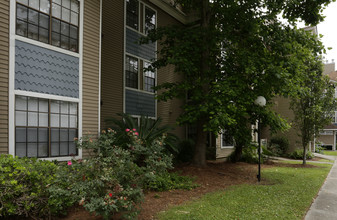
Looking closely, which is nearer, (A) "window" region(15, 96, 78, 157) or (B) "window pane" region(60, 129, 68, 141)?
(A) "window" region(15, 96, 78, 157)

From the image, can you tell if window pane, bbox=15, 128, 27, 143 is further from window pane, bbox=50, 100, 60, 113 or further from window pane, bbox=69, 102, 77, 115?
window pane, bbox=69, 102, 77, 115

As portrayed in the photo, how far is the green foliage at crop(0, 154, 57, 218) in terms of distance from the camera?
4.11m

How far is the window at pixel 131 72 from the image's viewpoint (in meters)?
12.4

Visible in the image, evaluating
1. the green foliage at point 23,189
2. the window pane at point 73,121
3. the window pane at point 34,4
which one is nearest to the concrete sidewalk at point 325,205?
the green foliage at point 23,189

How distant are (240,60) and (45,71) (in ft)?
20.2

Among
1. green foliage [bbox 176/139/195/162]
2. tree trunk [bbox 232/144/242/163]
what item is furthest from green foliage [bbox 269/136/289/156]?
green foliage [bbox 176/139/195/162]

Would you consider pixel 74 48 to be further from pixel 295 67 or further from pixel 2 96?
pixel 295 67

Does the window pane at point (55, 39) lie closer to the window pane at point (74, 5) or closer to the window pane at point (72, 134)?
the window pane at point (74, 5)

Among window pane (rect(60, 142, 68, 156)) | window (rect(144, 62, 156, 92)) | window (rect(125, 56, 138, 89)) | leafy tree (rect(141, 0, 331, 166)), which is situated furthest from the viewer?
window (rect(144, 62, 156, 92))

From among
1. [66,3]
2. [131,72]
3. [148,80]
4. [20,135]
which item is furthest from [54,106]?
[148,80]

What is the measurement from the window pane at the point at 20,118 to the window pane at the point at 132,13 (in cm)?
787

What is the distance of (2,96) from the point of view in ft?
19.0

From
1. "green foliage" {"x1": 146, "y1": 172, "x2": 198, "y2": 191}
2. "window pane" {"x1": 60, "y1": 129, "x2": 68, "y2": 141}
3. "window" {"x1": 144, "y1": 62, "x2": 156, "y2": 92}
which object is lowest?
"green foliage" {"x1": 146, "y1": 172, "x2": 198, "y2": 191}

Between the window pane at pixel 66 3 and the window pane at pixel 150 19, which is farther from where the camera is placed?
the window pane at pixel 150 19
